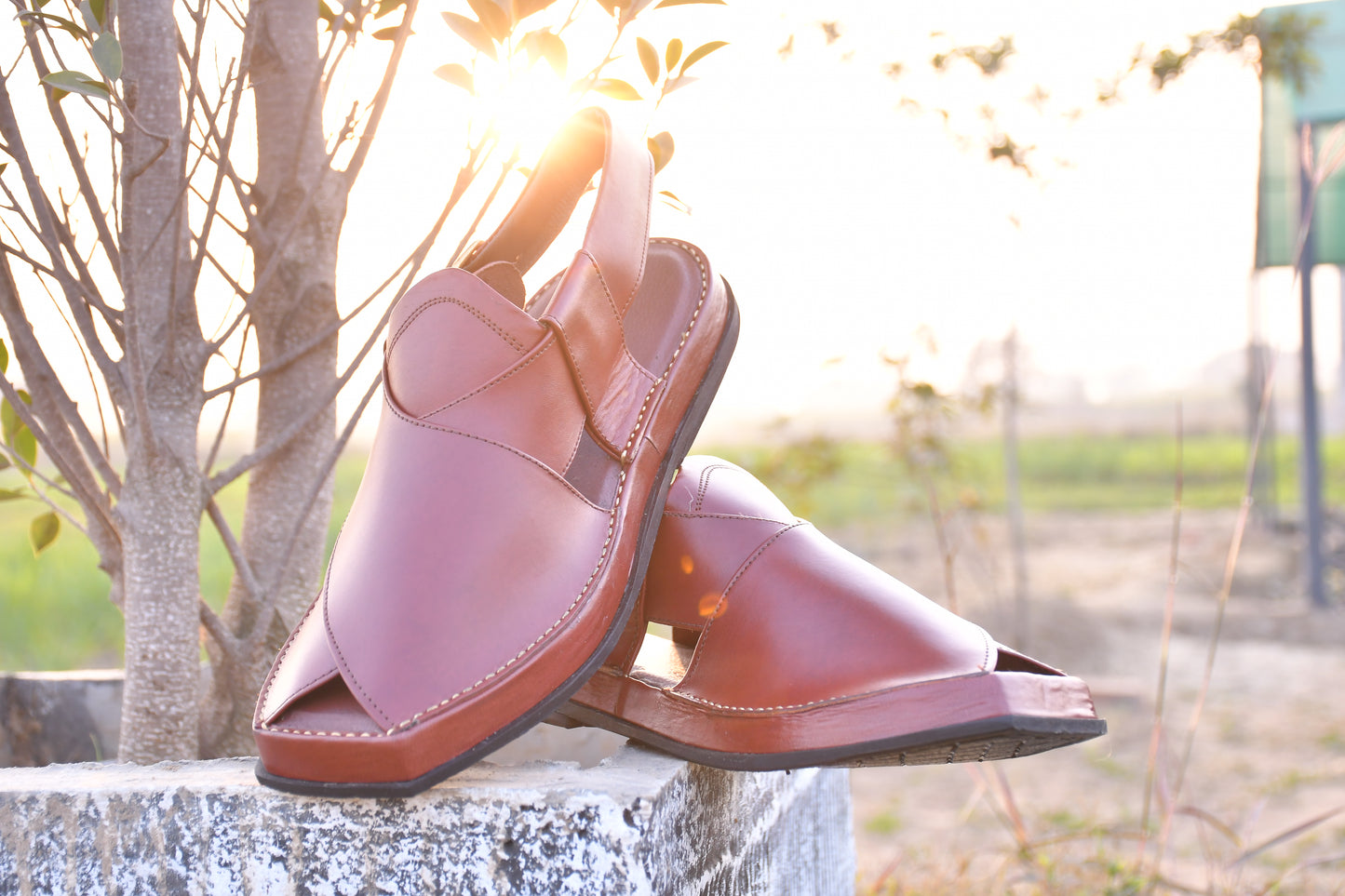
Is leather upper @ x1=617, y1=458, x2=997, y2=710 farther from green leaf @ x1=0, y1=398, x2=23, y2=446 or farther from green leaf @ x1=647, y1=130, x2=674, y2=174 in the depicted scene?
green leaf @ x1=0, y1=398, x2=23, y2=446

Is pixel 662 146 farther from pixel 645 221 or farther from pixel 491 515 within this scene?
pixel 491 515

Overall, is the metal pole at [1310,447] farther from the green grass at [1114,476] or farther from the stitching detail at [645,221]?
the stitching detail at [645,221]

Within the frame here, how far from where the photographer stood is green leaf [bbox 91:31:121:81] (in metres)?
0.94

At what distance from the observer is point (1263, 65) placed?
177 inches

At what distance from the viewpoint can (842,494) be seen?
1133 cm

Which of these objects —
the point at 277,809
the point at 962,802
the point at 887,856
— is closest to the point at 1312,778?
the point at 962,802

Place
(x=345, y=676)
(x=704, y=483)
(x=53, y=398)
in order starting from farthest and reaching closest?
(x=53, y=398), (x=704, y=483), (x=345, y=676)

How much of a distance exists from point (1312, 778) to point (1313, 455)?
3684 mm

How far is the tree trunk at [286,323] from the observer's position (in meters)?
1.48

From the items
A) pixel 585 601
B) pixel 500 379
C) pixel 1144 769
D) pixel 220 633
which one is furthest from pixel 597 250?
pixel 1144 769

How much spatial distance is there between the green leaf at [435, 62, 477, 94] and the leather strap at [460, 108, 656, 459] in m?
0.15

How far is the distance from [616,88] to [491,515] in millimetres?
789

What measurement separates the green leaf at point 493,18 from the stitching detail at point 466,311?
390 mm

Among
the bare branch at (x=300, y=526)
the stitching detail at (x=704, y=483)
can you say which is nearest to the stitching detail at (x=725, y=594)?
the stitching detail at (x=704, y=483)
